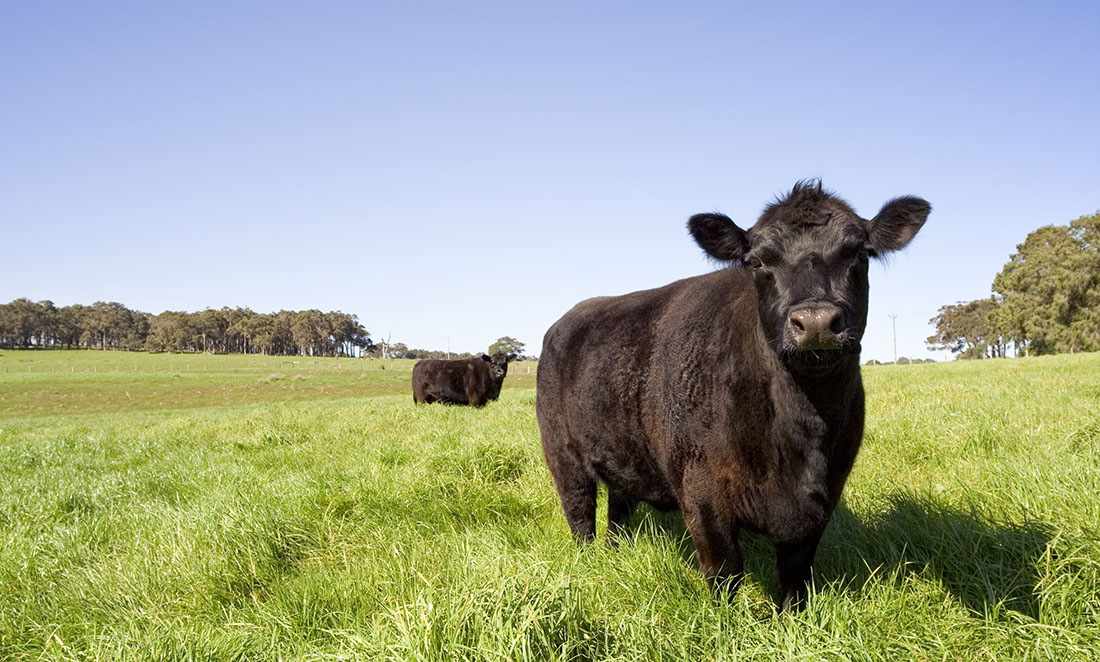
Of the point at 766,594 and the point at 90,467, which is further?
the point at 90,467

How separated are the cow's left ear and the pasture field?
162cm

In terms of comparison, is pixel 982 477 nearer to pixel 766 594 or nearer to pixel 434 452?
pixel 766 594

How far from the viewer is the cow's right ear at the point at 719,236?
383 cm

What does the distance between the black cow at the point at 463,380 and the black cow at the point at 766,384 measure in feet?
60.5

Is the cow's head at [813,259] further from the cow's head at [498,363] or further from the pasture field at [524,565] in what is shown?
the cow's head at [498,363]

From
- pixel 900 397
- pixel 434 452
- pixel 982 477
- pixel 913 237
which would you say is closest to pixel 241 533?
pixel 434 452

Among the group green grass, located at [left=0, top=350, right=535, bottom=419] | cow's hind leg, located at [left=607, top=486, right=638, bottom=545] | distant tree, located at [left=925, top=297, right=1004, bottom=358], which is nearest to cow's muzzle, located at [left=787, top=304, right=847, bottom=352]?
cow's hind leg, located at [left=607, top=486, right=638, bottom=545]

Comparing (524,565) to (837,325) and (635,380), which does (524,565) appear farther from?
(837,325)

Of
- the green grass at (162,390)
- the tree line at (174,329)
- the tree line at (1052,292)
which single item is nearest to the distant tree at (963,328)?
the tree line at (1052,292)

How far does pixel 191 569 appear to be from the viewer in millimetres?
3906

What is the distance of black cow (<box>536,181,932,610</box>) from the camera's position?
3.18 metres

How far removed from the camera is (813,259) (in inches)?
128

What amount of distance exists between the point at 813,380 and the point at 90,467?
33.0ft

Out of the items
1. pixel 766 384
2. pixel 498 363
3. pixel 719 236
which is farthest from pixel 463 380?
pixel 766 384
